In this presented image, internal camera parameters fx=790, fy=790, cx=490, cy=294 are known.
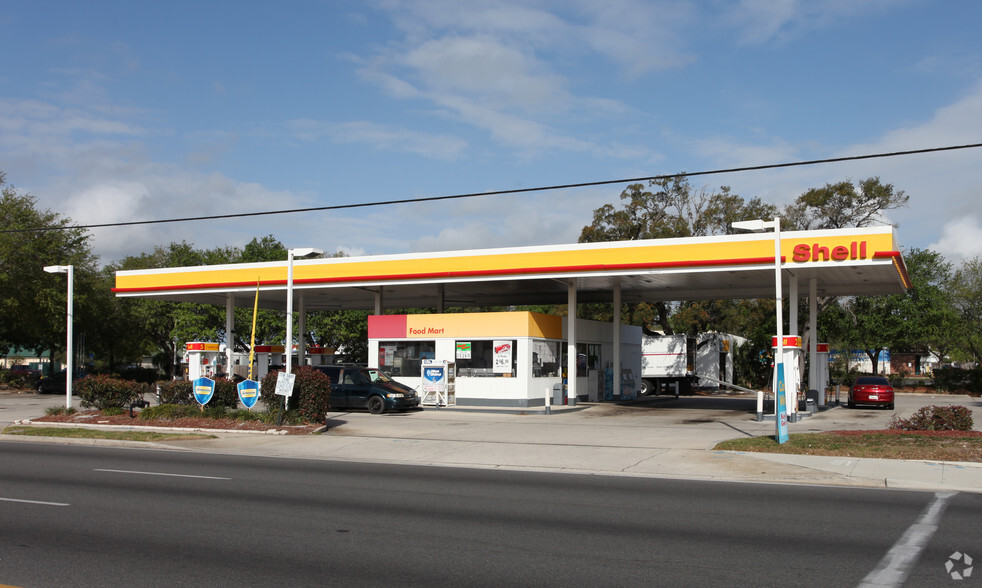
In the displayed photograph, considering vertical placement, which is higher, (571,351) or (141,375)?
(571,351)

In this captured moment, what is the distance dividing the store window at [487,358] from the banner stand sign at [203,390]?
10.0 meters

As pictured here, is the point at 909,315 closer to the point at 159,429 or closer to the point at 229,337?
the point at 229,337

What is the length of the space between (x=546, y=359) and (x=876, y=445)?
1525 cm

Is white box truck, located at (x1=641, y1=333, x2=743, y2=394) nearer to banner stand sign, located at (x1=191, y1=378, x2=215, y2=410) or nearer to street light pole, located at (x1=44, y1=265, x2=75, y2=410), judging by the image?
banner stand sign, located at (x1=191, y1=378, x2=215, y2=410)

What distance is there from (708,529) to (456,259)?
21748mm

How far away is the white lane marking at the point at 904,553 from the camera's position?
7.11 meters

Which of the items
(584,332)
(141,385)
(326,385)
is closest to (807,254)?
(584,332)

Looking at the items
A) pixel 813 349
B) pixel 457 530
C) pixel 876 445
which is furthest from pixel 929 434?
pixel 457 530

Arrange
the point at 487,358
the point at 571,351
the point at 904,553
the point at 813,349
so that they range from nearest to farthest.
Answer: the point at 904,553 → the point at 487,358 → the point at 813,349 → the point at 571,351

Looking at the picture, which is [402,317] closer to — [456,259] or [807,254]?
[456,259]

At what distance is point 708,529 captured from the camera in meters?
9.44

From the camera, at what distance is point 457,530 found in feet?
30.5

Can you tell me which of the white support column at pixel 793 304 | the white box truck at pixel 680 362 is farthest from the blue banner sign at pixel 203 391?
the white box truck at pixel 680 362

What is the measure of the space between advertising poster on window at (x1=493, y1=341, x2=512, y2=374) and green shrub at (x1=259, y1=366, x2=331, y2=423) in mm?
8604
